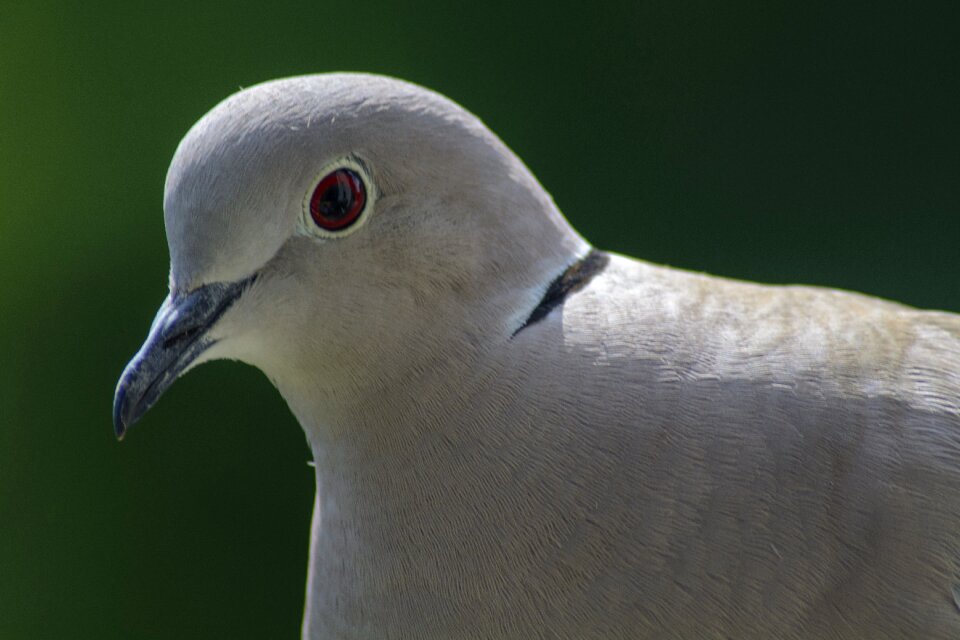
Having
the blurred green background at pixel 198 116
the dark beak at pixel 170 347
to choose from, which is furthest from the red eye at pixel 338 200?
the blurred green background at pixel 198 116

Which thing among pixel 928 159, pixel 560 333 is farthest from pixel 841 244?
pixel 560 333

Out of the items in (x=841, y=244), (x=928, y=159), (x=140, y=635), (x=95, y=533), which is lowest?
(x=140, y=635)

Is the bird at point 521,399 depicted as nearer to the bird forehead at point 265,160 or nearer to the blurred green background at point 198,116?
the bird forehead at point 265,160

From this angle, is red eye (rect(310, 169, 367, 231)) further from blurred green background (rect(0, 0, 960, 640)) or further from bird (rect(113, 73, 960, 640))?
blurred green background (rect(0, 0, 960, 640))

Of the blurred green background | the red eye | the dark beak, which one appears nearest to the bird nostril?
the dark beak

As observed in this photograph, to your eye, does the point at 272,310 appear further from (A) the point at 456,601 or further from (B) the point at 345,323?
(A) the point at 456,601

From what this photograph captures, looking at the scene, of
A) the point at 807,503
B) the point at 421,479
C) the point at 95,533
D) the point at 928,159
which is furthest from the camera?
the point at 928,159
